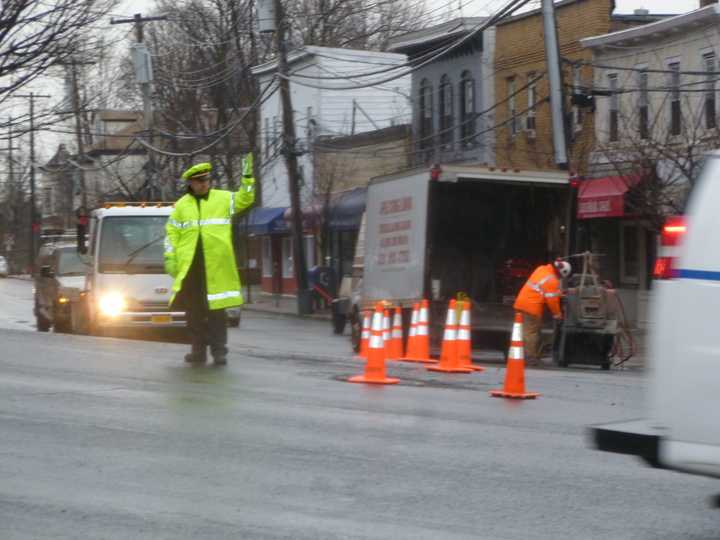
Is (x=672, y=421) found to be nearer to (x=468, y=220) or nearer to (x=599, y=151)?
(x=468, y=220)

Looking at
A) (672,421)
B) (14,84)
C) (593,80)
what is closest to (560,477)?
(672,421)

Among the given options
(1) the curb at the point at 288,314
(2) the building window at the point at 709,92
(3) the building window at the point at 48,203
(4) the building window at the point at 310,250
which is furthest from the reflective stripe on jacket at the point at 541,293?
(3) the building window at the point at 48,203

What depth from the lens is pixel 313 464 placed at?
28.3 ft

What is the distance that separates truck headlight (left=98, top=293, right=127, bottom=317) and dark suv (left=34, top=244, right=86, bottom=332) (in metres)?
3.85

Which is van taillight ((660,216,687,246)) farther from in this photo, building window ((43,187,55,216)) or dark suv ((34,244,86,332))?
building window ((43,187,55,216))

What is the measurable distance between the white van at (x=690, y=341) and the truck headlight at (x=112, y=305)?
52.0 feet

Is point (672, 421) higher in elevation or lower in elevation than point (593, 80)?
lower

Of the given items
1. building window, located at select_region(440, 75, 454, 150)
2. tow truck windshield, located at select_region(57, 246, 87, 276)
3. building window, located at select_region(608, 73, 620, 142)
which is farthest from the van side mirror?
building window, located at select_region(440, 75, 454, 150)

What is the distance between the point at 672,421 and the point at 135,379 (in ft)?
24.5

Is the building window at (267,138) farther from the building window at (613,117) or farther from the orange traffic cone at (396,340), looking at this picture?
the orange traffic cone at (396,340)

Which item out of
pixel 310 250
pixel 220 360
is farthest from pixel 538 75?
pixel 220 360

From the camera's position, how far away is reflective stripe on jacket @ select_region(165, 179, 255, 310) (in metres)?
13.6

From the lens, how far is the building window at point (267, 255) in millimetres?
53453

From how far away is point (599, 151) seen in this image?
30.2 meters
